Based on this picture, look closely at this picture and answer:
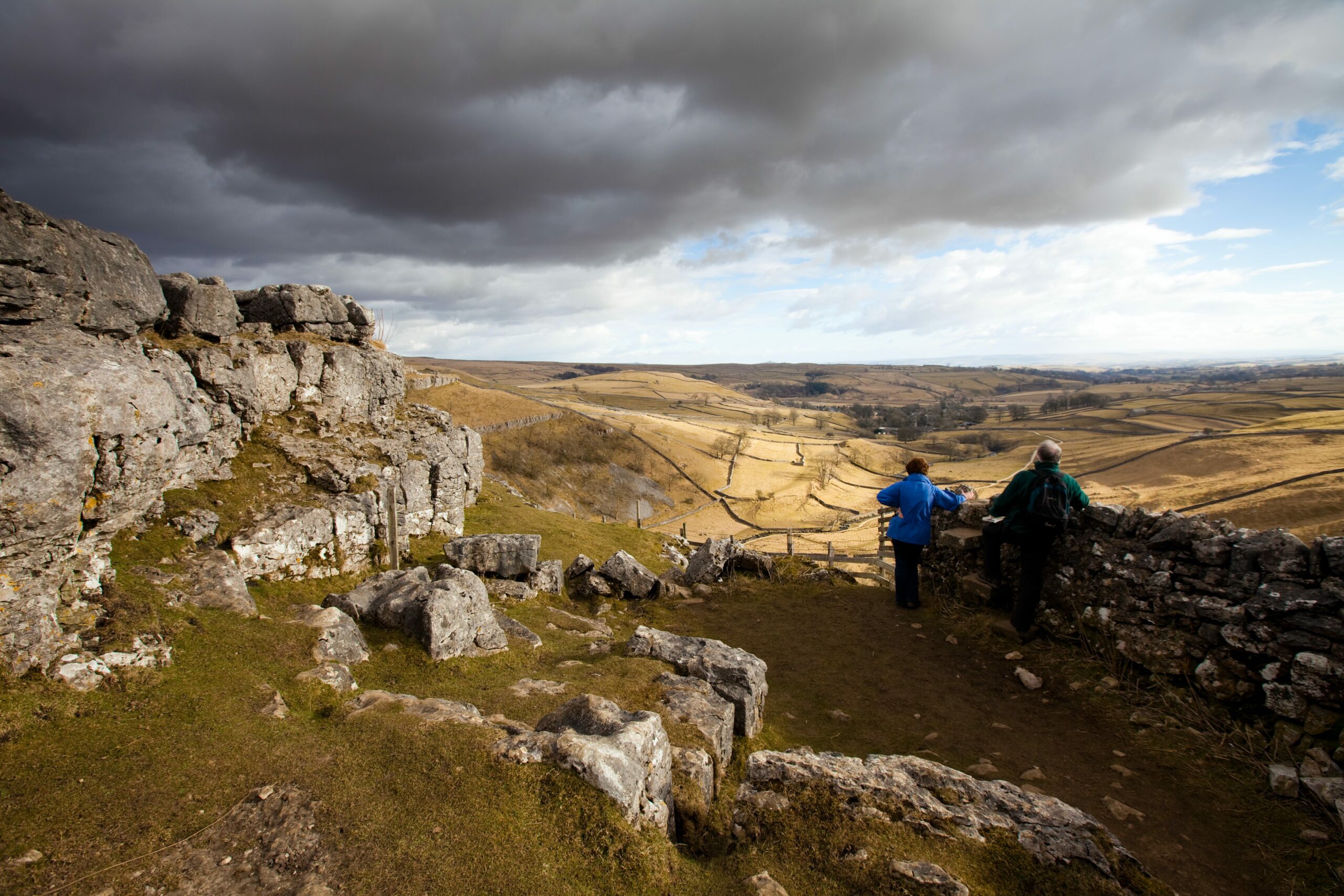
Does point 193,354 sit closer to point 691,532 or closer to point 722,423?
point 691,532

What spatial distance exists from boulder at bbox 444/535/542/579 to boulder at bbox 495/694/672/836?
349 inches

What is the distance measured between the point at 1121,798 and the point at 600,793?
22.5 feet

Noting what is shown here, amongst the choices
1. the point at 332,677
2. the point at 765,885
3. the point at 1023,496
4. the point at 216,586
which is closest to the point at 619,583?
the point at 332,677

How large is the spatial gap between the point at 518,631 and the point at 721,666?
4605mm

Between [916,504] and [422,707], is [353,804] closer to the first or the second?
[422,707]

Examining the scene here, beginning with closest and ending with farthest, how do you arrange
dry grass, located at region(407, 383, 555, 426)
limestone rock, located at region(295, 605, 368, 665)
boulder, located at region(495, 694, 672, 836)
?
boulder, located at region(495, 694, 672, 836)
limestone rock, located at region(295, 605, 368, 665)
dry grass, located at region(407, 383, 555, 426)

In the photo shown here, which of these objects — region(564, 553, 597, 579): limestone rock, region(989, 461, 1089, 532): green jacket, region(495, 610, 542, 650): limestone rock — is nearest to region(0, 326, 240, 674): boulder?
region(495, 610, 542, 650): limestone rock

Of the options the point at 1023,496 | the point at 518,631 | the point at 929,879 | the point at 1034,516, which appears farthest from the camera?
the point at 518,631

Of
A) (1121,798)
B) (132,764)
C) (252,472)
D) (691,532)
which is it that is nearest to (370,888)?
(132,764)

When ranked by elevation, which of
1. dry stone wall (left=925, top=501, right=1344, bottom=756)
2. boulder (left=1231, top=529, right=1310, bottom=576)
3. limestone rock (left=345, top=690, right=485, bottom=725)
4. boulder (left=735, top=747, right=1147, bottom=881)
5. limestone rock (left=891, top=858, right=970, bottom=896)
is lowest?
boulder (left=735, top=747, right=1147, bottom=881)

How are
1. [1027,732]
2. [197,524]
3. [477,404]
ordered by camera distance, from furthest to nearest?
[477,404] < [197,524] < [1027,732]

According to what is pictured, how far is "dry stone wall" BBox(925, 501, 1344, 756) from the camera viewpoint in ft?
25.4

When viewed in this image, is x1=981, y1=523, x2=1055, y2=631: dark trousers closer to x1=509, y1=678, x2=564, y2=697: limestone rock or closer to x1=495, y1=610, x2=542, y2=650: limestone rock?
x1=509, y1=678, x2=564, y2=697: limestone rock

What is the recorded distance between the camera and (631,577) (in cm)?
1680
